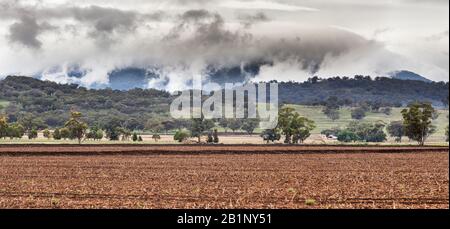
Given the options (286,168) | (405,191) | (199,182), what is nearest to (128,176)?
(199,182)

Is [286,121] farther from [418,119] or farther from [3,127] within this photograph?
[3,127]

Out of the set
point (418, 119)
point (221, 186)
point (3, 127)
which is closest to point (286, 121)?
point (418, 119)

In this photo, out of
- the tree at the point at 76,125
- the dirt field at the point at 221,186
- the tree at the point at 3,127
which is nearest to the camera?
the dirt field at the point at 221,186

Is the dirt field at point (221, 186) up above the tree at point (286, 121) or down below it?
below

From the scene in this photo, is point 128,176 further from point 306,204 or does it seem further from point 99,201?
point 306,204

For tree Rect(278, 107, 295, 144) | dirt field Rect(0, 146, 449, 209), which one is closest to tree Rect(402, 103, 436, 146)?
tree Rect(278, 107, 295, 144)

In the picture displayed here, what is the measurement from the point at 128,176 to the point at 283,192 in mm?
15904

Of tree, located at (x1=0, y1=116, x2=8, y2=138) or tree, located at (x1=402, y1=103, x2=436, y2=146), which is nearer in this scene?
tree, located at (x1=402, y1=103, x2=436, y2=146)

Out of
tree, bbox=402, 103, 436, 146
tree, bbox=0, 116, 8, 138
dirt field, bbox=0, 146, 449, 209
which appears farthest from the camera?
tree, bbox=0, 116, 8, 138
